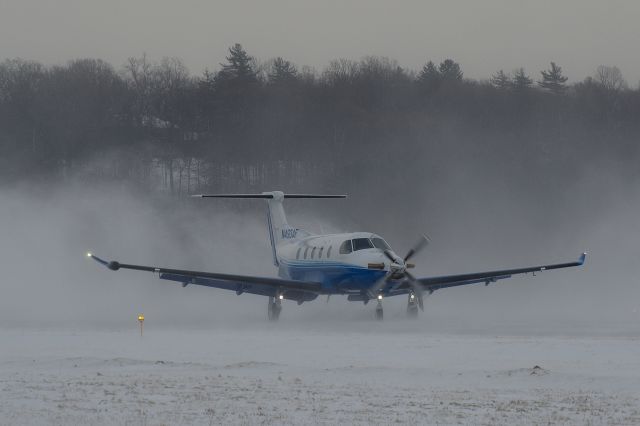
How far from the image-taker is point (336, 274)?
4481cm

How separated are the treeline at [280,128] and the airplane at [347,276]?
5057cm

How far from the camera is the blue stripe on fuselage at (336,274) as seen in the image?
4356cm

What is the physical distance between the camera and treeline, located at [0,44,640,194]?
330ft

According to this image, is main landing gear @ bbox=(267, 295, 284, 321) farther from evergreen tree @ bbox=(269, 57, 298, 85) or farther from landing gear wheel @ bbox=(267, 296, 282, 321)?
evergreen tree @ bbox=(269, 57, 298, 85)

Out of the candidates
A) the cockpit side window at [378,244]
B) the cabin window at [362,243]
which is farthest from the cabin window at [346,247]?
the cockpit side window at [378,244]

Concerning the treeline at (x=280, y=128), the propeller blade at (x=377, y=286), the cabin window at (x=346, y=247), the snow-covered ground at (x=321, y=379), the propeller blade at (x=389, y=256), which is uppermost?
the treeline at (x=280, y=128)

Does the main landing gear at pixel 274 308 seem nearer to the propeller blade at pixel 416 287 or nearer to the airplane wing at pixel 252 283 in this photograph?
the airplane wing at pixel 252 283

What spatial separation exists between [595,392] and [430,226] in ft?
234

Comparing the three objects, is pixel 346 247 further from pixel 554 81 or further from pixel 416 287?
pixel 554 81

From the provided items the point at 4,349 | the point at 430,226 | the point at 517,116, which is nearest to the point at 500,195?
the point at 430,226

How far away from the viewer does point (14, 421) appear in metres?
18.5

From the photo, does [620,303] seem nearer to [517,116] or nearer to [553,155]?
[553,155]

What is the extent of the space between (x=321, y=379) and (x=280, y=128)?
8252cm

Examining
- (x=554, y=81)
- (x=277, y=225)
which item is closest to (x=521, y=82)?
(x=554, y=81)
